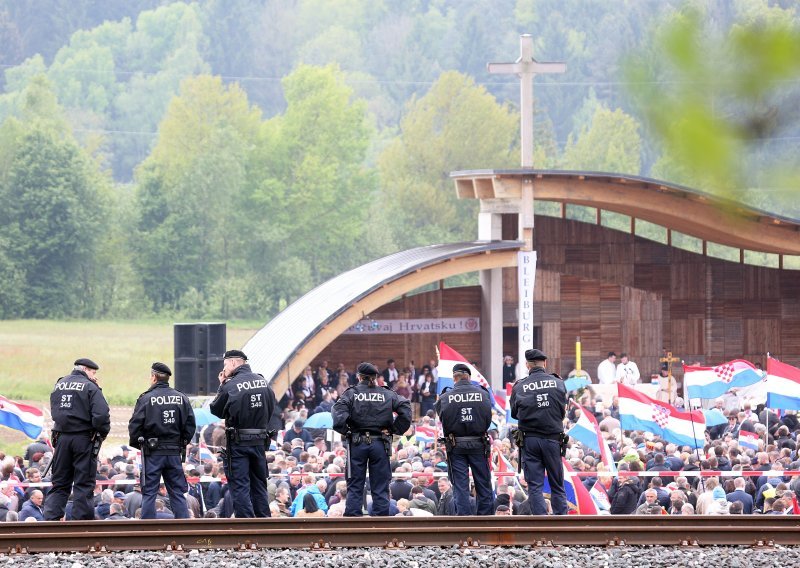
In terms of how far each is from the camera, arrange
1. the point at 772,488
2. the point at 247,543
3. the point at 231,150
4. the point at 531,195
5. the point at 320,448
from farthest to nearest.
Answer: the point at 231,150
the point at 531,195
the point at 320,448
the point at 772,488
the point at 247,543

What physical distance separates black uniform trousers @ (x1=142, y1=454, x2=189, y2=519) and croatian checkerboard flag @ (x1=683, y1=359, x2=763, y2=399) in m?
9.51

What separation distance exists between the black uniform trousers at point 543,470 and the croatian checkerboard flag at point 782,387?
611cm

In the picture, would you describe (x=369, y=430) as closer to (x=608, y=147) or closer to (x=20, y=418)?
(x=20, y=418)

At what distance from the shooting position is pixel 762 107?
14.2ft

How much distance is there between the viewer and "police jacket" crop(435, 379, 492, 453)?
1273cm

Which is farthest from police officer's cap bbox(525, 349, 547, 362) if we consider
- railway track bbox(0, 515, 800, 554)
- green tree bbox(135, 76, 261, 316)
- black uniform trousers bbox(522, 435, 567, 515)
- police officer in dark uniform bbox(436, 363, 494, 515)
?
green tree bbox(135, 76, 261, 316)

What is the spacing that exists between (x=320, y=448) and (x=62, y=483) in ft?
17.3

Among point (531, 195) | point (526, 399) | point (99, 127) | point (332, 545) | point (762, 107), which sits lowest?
point (332, 545)

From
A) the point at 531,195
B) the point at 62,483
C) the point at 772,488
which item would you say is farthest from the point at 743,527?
the point at 531,195

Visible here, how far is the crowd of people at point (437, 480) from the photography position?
519 inches

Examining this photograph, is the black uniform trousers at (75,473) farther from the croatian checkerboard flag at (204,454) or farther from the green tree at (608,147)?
the green tree at (608,147)

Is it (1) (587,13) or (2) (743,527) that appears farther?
(1) (587,13)

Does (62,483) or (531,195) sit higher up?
(531,195)

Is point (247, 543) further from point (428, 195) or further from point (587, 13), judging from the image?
point (587, 13)
